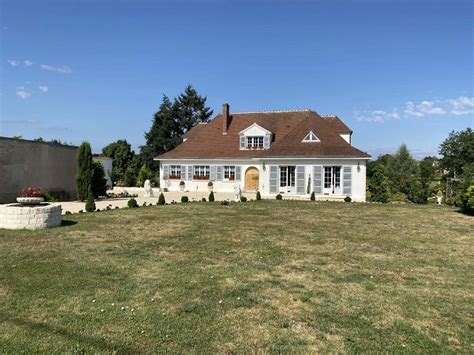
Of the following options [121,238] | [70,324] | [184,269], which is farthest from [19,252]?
[70,324]

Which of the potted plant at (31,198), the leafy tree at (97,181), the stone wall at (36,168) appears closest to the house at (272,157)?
the leafy tree at (97,181)

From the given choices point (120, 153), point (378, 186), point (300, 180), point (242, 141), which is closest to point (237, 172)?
point (242, 141)

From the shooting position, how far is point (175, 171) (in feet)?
108

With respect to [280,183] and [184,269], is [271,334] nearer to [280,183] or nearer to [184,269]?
[184,269]

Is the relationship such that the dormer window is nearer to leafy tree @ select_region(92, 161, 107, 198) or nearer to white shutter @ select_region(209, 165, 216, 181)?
white shutter @ select_region(209, 165, 216, 181)

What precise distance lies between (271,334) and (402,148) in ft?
150

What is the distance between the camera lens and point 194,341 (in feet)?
12.5

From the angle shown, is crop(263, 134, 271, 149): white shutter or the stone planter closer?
the stone planter

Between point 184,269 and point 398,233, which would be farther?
point 398,233

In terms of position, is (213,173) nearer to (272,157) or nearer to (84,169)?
(272,157)

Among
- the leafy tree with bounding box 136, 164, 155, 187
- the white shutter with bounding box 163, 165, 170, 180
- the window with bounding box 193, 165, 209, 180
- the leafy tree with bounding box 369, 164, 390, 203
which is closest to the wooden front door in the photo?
the window with bounding box 193, 165, 209, 180

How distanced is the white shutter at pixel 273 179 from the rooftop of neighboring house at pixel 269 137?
97 centimetres

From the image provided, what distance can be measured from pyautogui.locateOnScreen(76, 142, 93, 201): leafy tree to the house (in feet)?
38.1

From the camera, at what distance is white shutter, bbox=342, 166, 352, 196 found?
24625mm
